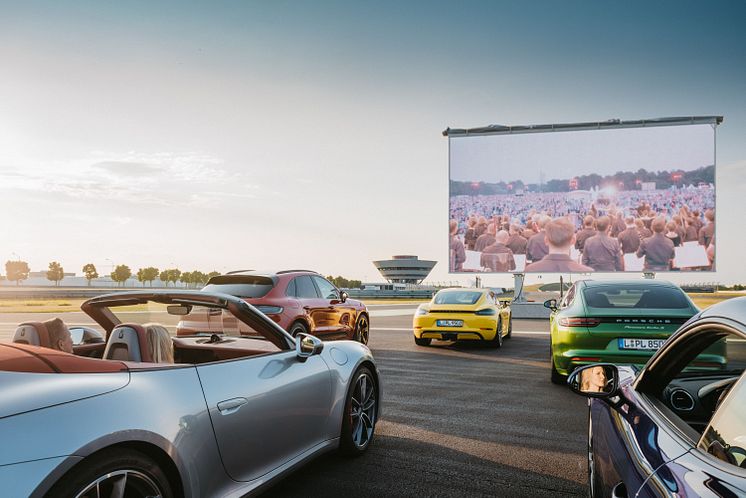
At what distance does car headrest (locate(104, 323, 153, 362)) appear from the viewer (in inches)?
116

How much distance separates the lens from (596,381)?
8.58 feet

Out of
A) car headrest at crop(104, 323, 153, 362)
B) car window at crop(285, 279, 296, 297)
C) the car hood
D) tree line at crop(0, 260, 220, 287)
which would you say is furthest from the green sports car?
tree line at crop(0, 260, 220, 287)

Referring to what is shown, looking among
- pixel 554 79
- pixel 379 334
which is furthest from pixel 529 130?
pixel 379 334

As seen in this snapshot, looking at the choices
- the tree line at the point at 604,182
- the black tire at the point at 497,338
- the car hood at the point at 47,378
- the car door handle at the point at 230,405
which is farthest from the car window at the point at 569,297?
the tree line at the point at 604,182

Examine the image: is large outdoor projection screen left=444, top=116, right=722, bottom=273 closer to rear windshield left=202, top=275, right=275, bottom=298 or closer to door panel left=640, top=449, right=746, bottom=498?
rear windshield left=202, top=275, right=275, bottom=298

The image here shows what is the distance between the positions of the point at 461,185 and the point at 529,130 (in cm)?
526

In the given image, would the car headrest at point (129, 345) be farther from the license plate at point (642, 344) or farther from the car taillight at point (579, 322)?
the license plate at point (642, 344)

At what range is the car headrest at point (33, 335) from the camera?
307 centimetres

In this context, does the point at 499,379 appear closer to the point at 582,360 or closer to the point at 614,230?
the point at 582,360

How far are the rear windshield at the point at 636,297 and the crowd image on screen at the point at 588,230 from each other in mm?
26404

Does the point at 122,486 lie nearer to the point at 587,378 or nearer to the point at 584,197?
the point at 587,378

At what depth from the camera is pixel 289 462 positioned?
138 inches

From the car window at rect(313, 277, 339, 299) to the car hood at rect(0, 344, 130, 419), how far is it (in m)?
8.90

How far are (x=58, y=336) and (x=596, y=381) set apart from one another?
2.76 meters
